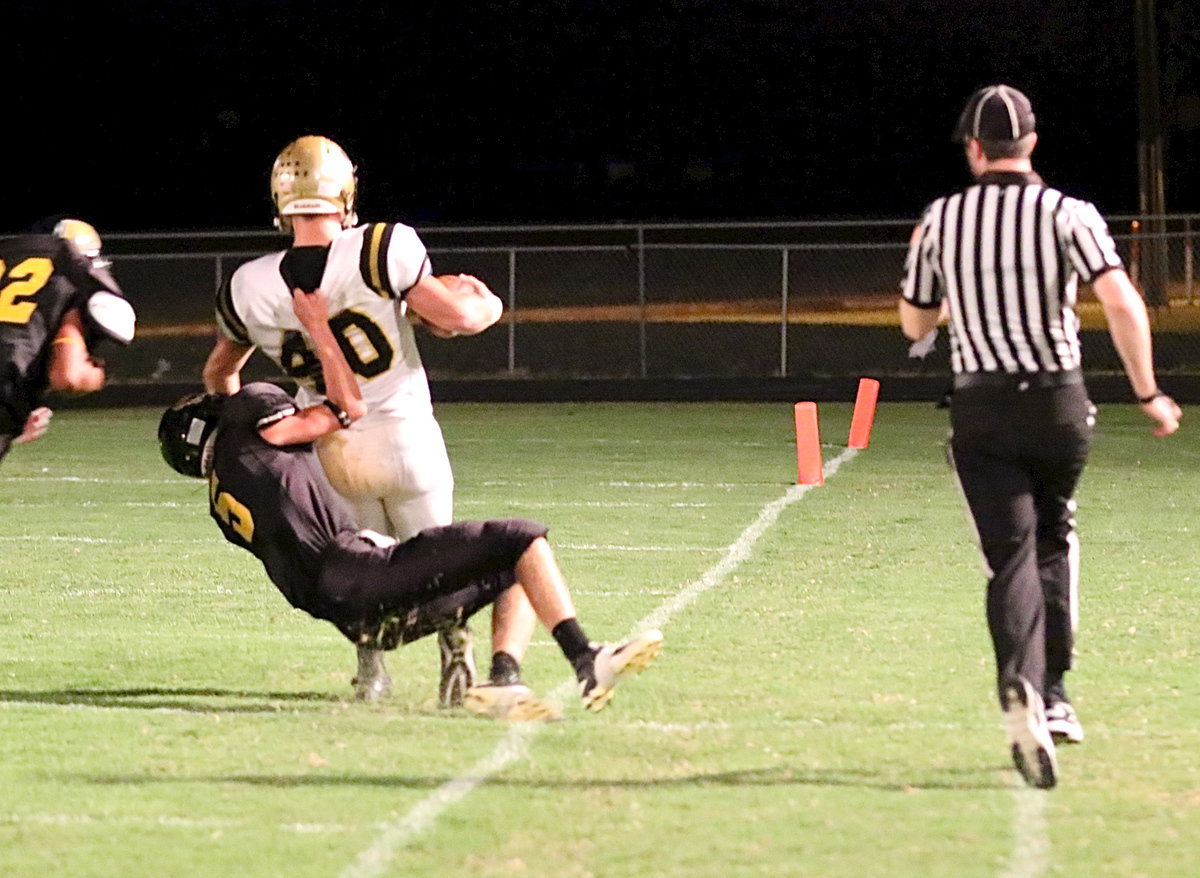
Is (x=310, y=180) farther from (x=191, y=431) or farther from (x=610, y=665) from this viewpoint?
(x=610, y=665)

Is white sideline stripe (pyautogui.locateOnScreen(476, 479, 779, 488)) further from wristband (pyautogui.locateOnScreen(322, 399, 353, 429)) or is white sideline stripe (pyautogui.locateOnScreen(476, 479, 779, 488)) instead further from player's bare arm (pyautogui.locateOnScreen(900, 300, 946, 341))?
player's bare arm (pyautogui.locateOnScreen(900, 300, 946, 341))

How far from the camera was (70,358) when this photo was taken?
6.60m

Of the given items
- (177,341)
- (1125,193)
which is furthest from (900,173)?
(177,341)

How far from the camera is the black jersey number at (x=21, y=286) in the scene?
6.52 m

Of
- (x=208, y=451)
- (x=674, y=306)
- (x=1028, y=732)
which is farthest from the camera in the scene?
(x=674, y=306)

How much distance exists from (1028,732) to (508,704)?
1556 millimetres

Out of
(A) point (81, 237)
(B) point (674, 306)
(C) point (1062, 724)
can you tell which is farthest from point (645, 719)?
(B) point (674, 306)

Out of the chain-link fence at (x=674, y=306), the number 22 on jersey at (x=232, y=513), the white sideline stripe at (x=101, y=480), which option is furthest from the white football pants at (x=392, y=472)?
the chain-link fence at (x=674, y=306)

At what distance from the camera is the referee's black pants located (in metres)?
5.69

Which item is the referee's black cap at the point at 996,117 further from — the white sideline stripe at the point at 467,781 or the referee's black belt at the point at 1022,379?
the white sideline stripe at the point at 467,781

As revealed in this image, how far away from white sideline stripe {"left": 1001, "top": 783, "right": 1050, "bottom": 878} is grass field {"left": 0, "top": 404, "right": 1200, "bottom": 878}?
1cm

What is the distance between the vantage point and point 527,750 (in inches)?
244

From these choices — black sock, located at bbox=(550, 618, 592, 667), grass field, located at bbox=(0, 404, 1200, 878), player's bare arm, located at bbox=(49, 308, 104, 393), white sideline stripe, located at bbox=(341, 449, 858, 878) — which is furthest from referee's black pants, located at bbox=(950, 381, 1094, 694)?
player's bare arm, located at bbox=(49, 308, 104, 393)

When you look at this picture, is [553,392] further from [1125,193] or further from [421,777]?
[1125,193]
